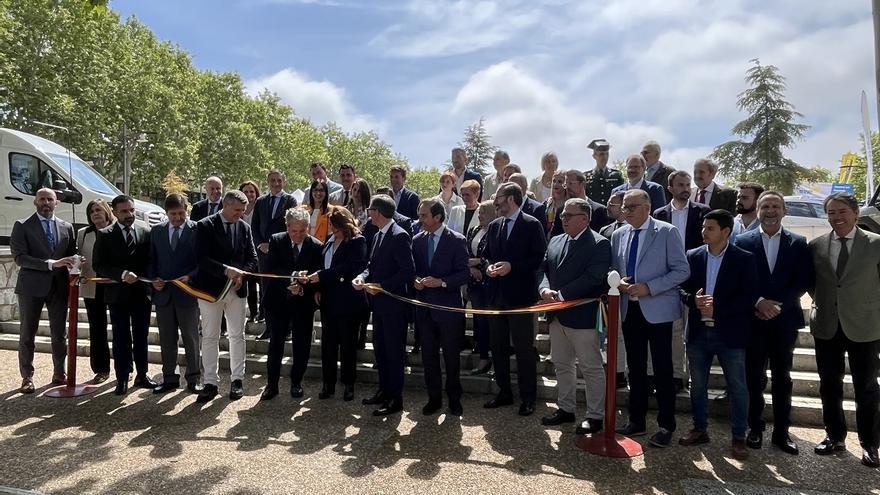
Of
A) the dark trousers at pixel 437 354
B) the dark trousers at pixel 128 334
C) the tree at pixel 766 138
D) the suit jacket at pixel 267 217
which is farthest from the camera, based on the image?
the tree at pixel 766 138

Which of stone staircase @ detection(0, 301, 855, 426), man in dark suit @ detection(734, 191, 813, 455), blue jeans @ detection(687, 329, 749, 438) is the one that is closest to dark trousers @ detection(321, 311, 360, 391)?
stone staircase @ detection(0, 301, 855, 426)

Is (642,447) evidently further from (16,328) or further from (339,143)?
(339,143)

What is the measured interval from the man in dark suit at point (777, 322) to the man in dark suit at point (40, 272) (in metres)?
7.32

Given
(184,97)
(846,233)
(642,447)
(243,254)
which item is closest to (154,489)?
(243,254)

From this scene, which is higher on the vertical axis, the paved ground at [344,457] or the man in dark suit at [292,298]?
the man in dark suit at [292,298]

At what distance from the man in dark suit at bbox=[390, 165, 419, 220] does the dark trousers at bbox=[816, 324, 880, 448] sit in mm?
5181

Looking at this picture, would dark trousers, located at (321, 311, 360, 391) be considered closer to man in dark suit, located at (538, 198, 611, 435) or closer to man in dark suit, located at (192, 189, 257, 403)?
man in dark suit, located at (192, 189, 257, 403)

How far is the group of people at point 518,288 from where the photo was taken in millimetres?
4551

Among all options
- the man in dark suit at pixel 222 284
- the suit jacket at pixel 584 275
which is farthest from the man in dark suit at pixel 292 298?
the suit jacket at pixel 584 275

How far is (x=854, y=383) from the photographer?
14.8 feet

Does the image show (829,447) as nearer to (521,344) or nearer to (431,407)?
(521,344)

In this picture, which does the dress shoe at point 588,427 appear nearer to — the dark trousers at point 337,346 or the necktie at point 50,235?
the dark trousers at point 337,346

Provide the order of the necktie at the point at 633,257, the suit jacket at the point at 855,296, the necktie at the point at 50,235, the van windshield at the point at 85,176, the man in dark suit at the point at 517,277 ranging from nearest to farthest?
1. the suit jacket at the point at 855,296
2. the necktie at the point at 633,257
3. the man in dark suit at the point at 517,277
4. the necktie at the point at 50,235
5. the van windshield at the point at 85,176

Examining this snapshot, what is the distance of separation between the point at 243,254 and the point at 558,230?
3.67m
